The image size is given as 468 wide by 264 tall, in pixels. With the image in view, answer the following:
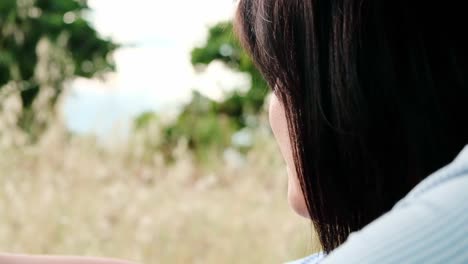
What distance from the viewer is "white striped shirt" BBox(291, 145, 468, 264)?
0.50 meters

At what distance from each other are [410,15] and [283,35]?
0.41ft

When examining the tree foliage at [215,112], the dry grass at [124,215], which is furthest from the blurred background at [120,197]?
the tree foliage at [215,112]

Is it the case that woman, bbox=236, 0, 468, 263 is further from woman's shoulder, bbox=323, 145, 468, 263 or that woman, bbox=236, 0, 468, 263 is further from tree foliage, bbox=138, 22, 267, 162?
tree foliage, bbox=138, 22, 267, 162

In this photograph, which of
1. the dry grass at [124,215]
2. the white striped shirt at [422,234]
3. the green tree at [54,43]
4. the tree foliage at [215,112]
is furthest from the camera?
the green tree at [54,43]

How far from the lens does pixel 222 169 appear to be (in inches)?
155

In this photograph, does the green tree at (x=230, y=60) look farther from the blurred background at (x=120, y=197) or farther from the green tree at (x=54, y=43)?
the blurred background at (x=120, y=197)

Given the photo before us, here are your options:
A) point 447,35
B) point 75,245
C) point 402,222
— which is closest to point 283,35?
point 447,35

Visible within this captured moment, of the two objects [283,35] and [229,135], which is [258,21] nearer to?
[283,35]

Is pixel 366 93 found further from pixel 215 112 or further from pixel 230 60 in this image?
pixel 230 60

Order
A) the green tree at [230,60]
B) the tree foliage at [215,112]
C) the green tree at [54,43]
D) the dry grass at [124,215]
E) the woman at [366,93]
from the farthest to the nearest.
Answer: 1. the green tree at [230,60]
2. the green tree at [54,43]
3. the tree foliage at [215,112]
4. the dry grass at [124,215]
5. the woman at [366,93]

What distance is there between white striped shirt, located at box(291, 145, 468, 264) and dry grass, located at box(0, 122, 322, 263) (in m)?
1.56

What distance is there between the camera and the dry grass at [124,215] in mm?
2252

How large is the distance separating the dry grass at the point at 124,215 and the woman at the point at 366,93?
1291 millimetres

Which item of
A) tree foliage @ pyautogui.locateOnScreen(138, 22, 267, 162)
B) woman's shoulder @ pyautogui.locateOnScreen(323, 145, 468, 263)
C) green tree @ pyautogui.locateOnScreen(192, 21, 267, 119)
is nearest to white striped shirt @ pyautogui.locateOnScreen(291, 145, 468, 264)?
woman's shoulder @ pyautogui.locateOnScreen(323, 145, 468, 263)
